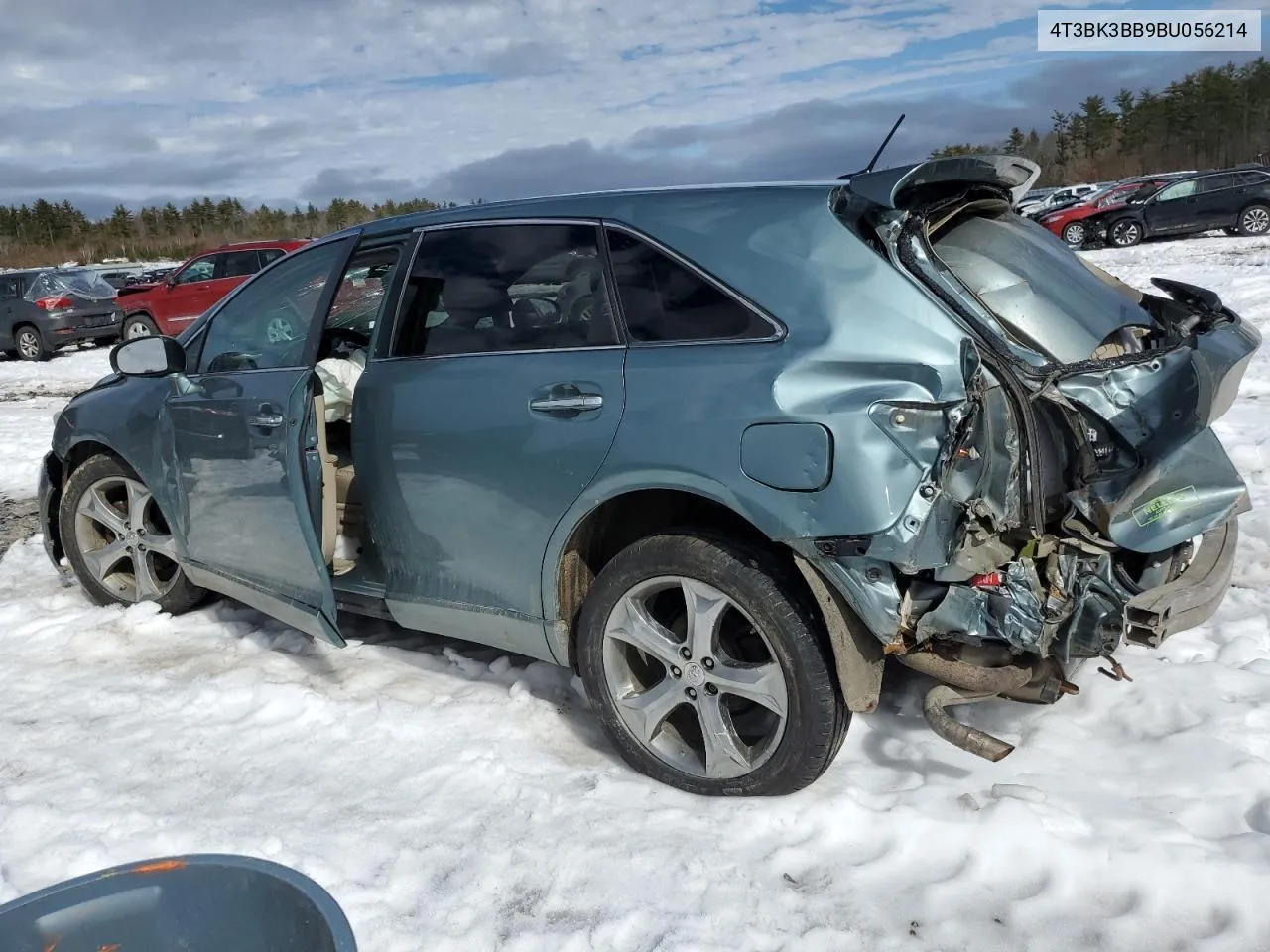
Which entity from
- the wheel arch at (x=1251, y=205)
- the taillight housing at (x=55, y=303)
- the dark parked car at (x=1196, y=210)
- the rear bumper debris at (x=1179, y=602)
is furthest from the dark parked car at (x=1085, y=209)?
the rear bumper debris at (x=1179, y=602)

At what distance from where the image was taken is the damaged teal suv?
2734mm

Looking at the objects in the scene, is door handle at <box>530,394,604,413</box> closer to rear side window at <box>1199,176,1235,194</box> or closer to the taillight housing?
the taillight housing

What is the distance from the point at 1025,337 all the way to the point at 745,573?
3.48 feet

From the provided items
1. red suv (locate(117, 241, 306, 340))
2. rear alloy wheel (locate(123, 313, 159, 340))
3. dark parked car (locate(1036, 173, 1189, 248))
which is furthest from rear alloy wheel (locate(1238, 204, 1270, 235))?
rear alloy wheel (locate(123, 313, 159, 340))

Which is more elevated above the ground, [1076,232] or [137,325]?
[137,325]

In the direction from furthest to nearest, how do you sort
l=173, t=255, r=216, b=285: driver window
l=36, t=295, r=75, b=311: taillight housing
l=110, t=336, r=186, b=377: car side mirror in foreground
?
l=173, t=255, r=216, b=285: driver window, l=36, t=295, r=75, b=311: taillight housing, l=110, t=336, r=186, b=377: car side mirror in foreground

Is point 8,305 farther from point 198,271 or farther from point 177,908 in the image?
point 177,908

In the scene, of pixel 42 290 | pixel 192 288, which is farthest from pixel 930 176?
pixel 42 290

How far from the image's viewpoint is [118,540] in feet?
16.1

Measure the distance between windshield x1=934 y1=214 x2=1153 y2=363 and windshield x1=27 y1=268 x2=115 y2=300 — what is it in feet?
58.3

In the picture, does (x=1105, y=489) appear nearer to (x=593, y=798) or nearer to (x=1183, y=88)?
(x=593, y=798)

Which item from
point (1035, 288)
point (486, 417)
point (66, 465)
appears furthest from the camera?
point (66, 465)

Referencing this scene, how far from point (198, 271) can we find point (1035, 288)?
16.9 meters

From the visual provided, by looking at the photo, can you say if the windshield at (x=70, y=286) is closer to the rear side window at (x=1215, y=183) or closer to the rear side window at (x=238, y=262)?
the rear side window at (x=238, y=262)
